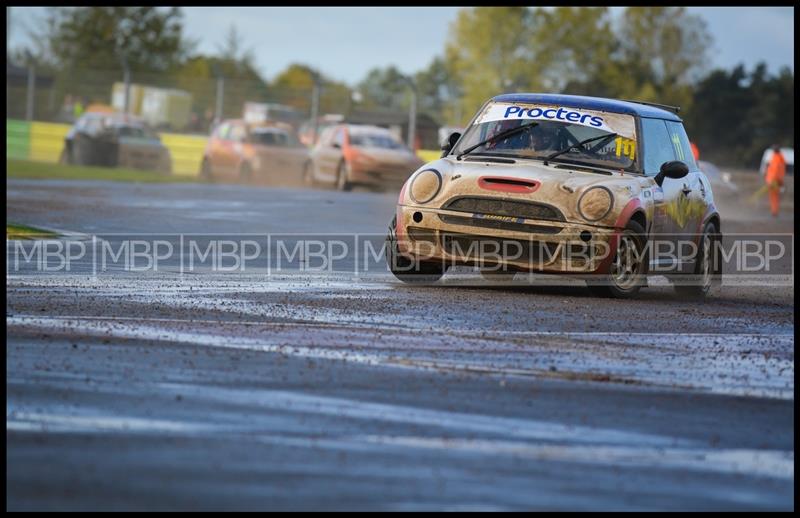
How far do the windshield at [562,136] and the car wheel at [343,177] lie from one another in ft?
69.4

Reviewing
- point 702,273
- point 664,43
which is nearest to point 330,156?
point 702,273

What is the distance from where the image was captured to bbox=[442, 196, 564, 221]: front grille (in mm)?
11922

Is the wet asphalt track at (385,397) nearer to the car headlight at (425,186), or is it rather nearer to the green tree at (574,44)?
the car headlight at (425,186)

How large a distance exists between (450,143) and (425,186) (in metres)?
1.47

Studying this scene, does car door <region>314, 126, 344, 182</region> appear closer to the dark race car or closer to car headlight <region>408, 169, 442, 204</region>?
the dark race car

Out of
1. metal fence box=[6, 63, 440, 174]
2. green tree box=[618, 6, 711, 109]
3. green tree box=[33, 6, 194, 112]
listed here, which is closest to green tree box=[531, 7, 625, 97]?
green tree box=[618, 6, 711, 109]

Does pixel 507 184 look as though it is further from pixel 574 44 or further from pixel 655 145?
pixel 574 44

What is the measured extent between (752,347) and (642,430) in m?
3.20

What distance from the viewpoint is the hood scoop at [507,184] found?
12016 mm

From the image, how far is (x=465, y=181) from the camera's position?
12188mm

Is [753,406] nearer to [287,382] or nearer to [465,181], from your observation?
[287,382]

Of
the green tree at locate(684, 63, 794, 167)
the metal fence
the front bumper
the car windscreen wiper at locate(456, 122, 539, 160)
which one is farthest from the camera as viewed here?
the green tree at locate(684, 63, 794, 167)

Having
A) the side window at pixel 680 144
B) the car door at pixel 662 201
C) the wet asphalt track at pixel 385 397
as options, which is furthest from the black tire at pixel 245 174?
the wet asphalt track at pixel 385 397

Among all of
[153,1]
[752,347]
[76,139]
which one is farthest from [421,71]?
[752,347]
